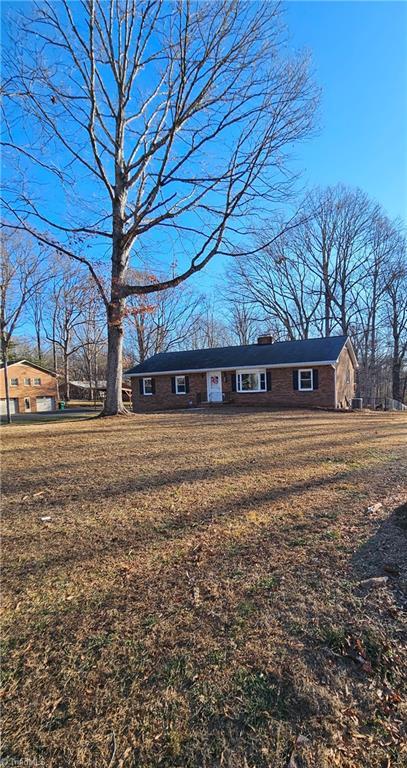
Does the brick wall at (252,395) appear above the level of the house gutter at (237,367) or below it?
below

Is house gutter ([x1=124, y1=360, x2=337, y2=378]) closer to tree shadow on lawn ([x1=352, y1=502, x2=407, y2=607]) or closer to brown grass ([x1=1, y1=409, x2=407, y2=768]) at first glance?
brown grass ([x1=1, y1=409, x2=407, y2=768])

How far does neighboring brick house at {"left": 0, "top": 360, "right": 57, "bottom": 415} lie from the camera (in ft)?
113

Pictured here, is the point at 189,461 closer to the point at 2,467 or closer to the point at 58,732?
the point at 2,467

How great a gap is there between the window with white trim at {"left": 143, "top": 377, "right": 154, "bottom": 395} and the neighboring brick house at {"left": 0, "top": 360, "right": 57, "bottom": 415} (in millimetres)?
18355

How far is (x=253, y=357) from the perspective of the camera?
68.5 feet

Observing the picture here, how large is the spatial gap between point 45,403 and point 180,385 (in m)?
22.5

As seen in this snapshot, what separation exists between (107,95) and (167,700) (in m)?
14.8

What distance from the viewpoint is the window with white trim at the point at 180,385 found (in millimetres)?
21969

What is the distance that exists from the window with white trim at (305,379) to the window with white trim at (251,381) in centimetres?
200

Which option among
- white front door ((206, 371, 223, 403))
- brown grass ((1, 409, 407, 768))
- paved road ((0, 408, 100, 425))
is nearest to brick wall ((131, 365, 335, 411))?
white front door ((206, 371, 223, 403))

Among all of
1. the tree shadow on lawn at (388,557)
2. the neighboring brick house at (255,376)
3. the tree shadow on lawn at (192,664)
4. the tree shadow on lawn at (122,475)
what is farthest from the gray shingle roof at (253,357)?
the tree shadow on lawn at (192,664)

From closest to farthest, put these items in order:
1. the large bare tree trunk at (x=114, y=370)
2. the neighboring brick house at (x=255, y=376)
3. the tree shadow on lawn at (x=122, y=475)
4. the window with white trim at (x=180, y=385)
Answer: the tree shadow on lawn at (x=122, y=475)
the large bare tree trunk at (x=114, y=370)
the neighboring brick house at (x=255, y=376)
the window with white trim at (x=180, y=385)

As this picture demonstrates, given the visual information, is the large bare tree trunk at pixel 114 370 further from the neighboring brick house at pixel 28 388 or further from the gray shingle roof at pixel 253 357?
the neighboring brick house at pixel 28 388

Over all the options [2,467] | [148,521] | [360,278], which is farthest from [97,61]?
[360,278]
